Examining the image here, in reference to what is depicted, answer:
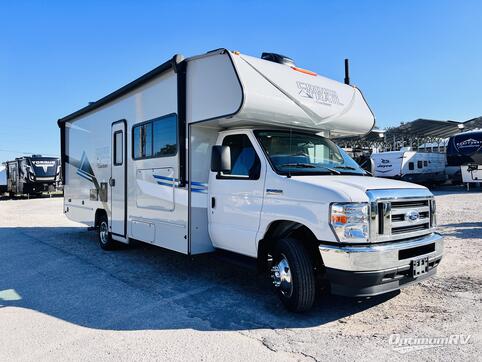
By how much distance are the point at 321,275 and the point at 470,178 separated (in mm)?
23481

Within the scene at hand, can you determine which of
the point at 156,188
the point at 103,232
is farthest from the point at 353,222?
the point at 103,232

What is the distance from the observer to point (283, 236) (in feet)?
16.3

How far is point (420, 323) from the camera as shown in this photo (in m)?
4.38

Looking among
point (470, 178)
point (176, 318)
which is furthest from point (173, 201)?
point (470, 178)

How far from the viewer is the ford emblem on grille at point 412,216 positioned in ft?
14.8

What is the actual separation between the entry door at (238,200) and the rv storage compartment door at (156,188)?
743mm

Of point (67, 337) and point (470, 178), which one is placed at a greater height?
point (470, 178)

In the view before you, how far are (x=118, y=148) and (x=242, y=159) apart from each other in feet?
11.8

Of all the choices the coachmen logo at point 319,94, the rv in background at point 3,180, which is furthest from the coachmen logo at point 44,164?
the coachmen logo at point 319,94

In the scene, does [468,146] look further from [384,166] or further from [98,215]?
[98,215]

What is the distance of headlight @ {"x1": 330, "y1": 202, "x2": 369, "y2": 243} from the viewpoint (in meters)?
4.13

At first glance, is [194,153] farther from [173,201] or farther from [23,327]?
[23,327]

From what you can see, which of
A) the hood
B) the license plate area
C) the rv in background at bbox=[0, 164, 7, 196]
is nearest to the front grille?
the license plate area

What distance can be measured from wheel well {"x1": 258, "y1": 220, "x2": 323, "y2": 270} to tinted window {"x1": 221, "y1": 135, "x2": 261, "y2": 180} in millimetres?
705
